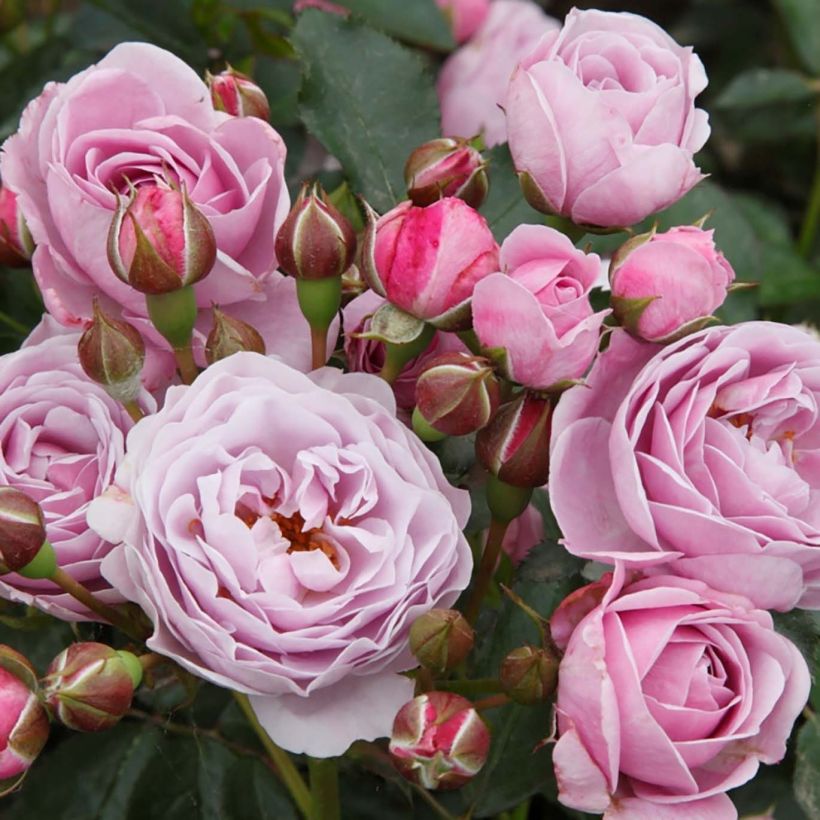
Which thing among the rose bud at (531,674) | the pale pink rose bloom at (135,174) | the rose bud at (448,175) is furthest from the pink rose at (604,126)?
the rose bud at (531,674)

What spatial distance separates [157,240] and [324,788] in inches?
12.8

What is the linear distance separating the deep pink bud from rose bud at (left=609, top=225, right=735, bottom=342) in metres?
0.14

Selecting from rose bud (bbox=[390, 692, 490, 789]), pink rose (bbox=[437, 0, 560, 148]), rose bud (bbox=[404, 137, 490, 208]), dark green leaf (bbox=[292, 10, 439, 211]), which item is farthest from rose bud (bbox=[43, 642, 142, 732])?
pink rose (bbox=[437, 0, 560, 148])

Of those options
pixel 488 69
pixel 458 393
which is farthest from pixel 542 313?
pixel 488 69

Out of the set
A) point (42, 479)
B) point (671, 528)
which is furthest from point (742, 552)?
point (42, 479)

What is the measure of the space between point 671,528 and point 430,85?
42cm

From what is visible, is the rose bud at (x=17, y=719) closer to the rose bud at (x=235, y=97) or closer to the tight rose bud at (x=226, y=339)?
the tight rose bud at (x=226, y=339)

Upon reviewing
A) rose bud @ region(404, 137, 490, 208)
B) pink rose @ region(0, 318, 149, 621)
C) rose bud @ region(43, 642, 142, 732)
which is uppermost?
rose bud @ region(404, 137, 490, 208)

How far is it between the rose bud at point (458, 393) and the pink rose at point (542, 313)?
1cm

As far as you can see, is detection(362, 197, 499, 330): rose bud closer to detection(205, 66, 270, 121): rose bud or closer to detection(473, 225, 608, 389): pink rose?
detection(473, 225, 608, 389): pink rose

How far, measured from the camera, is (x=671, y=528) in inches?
22.7

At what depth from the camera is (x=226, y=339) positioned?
627 millimetres

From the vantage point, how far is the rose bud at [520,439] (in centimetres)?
61

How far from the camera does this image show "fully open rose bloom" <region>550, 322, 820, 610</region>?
57 centimetres
